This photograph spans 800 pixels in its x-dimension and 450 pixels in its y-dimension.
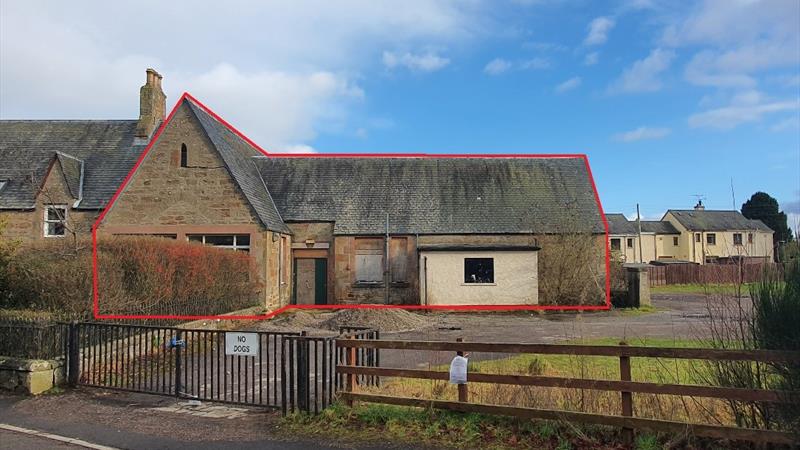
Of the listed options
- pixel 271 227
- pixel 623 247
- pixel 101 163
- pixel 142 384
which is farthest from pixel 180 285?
pixel 623 247

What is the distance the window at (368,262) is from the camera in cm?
2781

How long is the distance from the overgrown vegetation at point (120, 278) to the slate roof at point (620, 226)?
5652 cm

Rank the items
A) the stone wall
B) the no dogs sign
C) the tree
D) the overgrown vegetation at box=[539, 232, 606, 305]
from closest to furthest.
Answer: the no dogs sign
the stone wall
the overgrown vegetation at box=[539, 232, 606, 305]
the tree

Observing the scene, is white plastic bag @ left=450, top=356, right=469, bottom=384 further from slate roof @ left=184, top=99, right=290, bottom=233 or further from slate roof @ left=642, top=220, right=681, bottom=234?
slate roof @ left=642, top=220, right=681, bottom=234

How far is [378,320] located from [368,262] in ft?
25.1

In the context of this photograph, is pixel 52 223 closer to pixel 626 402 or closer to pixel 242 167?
pixel 242 167

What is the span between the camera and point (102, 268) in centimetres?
1270

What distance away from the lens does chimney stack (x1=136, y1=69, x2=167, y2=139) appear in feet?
96.0

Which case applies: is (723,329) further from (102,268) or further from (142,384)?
(102,268)

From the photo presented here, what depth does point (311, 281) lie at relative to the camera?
28109 millimetres

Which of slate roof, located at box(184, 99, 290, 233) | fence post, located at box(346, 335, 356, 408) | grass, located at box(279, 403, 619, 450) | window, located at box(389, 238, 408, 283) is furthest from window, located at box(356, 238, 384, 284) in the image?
grass, located at box(279, 403, 619, 450)

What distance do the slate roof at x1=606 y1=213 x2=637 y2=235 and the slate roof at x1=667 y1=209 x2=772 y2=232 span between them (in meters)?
6.24

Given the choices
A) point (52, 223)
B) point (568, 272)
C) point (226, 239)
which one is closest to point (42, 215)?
point (52, 223)

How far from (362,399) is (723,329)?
15.2 ft
